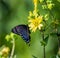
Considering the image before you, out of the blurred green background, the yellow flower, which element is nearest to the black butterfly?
the yellow flower

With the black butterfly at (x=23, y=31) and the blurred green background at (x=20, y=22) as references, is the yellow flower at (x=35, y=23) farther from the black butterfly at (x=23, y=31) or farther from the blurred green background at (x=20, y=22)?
the blurred green background at (x=20, y=22)

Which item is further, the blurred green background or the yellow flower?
the blurred green background

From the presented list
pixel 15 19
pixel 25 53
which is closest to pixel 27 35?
pixel 25 53

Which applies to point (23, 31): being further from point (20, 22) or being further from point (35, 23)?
point (20, 22)

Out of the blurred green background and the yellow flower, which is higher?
the yellow flower

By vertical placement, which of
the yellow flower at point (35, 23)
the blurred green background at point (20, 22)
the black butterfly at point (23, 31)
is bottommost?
the blurred green background at point (20, 22)

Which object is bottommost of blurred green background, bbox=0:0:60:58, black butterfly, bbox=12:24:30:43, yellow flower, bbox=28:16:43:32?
blurred green background, bbox=0:0:60:58

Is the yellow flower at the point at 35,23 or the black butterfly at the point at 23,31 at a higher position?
the yellow flower at the point at 35,23

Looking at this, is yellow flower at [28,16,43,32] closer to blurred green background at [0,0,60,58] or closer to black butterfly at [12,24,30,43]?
black butterfly at [12,24,30,43]

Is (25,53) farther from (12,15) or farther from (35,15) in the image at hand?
(35,15)

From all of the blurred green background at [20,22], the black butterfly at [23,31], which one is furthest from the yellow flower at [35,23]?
the blurred green background at [20,22]
